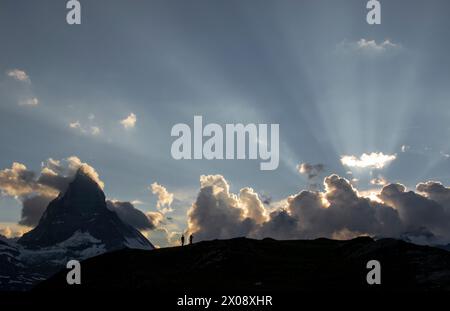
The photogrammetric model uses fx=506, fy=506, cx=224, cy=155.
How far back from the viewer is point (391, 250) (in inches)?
5640

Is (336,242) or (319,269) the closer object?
(319,269)

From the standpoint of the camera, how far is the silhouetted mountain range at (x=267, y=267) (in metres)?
120

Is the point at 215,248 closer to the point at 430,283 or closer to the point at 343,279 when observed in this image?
the point at 343,279

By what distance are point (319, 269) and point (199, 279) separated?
32908 mm

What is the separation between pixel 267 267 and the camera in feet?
A: 473

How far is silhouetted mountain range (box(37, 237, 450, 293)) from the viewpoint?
11956cm

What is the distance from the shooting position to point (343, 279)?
124m
